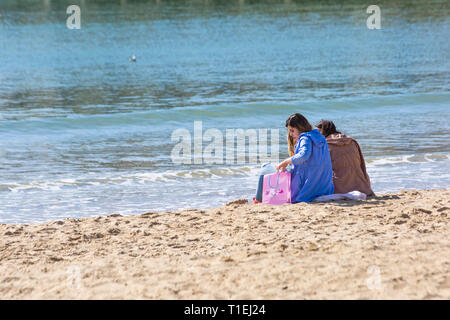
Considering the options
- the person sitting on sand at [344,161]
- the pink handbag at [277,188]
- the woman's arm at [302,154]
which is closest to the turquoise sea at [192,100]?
the pink handbag at [277,188]

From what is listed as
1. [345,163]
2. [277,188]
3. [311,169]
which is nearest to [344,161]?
[345,163]

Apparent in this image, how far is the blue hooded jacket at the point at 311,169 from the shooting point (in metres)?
6.82

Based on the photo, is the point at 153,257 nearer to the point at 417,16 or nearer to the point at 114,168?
the point at 114,168

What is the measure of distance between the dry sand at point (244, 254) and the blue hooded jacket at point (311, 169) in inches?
A: 9.2

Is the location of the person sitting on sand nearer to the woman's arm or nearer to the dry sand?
the dry sand

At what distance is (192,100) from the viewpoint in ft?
66.4

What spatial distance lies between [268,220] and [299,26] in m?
39.9

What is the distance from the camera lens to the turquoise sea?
9.77 meters

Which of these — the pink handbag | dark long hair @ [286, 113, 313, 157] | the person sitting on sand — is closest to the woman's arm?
dark long hair @ [286, 113, 313, 157]

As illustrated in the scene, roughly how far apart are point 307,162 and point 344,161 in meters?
0.65

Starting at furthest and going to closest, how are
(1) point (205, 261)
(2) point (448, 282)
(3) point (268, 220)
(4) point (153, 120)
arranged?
(4) point (153, 120), (3) point (268, 220), (1) point (205, 261), (2) point (448, 282)

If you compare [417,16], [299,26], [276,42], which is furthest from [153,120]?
[417,16]

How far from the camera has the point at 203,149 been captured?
41.5 ft

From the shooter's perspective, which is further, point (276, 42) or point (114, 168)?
point (276, 42)
